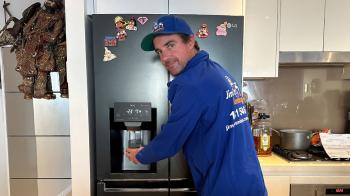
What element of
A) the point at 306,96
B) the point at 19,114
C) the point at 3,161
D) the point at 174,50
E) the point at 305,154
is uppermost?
the point at 174,50

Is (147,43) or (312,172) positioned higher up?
(147,43)

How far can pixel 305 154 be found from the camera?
6.37ft

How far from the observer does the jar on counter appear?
204 centimetres

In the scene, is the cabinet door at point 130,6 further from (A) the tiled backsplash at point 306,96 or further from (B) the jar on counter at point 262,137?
(B) the jar on counter at point 262,137

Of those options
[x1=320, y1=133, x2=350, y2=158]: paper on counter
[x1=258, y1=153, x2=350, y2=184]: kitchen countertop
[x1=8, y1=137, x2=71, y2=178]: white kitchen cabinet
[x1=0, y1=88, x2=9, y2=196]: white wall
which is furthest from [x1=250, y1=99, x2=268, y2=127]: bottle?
[x1=0, y1=88, x2=9, y2=196]: white wall

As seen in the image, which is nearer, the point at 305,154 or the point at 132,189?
the point at 132,189

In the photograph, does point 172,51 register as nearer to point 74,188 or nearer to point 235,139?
point 235,139

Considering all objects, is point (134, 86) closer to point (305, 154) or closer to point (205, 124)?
point (205, 124)

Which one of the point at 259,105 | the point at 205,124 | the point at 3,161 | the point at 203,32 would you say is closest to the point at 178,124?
the point at 205,124

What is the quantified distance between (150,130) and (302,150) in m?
1.22

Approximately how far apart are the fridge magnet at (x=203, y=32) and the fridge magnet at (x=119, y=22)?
417mm

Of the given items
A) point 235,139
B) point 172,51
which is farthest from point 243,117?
point 172,51

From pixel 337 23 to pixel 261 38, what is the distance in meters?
0.56

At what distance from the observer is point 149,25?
152 centimetres
